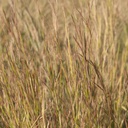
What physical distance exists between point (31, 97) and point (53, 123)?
14cm

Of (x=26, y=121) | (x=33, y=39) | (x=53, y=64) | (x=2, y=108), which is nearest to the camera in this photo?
(x=26, y=121)

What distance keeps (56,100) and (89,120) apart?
6.3 inches

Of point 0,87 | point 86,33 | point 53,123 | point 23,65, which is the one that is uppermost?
point 86,33

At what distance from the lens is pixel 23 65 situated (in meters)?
1.47

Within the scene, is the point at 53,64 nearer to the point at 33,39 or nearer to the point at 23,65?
the point at 23,65

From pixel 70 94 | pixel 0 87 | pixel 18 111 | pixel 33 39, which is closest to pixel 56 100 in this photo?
pixel 70 94

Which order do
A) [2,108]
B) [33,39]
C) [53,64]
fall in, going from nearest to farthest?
[2,108], [53,64], [33,39]

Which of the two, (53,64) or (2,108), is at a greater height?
(53,64)

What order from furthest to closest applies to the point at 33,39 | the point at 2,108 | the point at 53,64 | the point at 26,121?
the point at 33,39 → the point at 53,64 → the point at 2,108 → the point at 26,121

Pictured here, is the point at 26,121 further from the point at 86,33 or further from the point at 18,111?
the point at 86,33

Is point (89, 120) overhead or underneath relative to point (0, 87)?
underneath

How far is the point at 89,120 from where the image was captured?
141 cm

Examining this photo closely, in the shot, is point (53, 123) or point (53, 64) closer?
point (53, 123)

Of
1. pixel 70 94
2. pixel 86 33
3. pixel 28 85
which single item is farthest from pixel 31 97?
pixel 86 33
